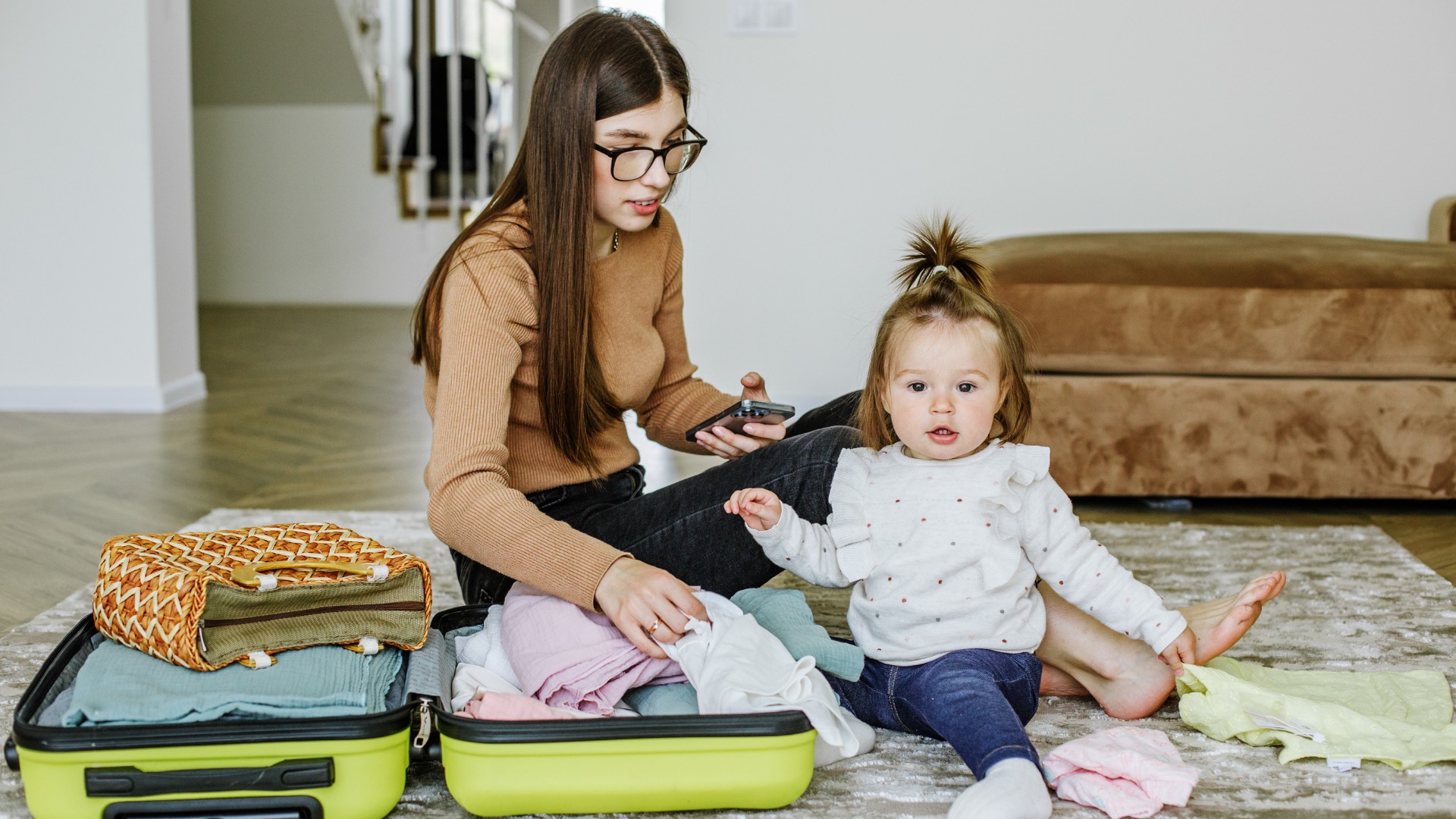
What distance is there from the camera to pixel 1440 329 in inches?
91.1

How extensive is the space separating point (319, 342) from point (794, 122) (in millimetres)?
2326

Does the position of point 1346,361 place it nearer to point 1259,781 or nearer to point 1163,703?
point 1163,703

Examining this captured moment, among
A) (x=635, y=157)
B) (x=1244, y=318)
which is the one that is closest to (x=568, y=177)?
(x=635, y=157)

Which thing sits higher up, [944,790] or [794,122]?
[794,122]

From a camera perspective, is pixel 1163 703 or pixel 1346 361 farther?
pixel 1346 361

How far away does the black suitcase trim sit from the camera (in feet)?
3.36

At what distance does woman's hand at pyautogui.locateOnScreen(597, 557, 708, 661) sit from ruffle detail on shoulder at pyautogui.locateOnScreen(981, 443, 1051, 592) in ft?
1.02

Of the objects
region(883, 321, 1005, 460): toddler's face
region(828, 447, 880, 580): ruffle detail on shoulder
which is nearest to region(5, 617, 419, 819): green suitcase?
region(828, 447, 880, 580): ruffle detail on shoulder

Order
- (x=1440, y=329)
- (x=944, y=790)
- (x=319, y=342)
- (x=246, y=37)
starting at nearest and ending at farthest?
(x=944, y=790)
(x=1440, y=329)
(x=319, y=342)
(x=246, y=37)

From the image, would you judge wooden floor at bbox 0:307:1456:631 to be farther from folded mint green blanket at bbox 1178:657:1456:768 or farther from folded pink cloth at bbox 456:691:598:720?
folded pink cloth at bbox 456:691:598:720

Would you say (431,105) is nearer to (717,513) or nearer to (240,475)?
(240,475)

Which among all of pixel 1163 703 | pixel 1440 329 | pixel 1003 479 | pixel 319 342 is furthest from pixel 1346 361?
pixel 319 342

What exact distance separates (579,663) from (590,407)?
1.06ft

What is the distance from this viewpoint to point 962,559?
1.27 m
